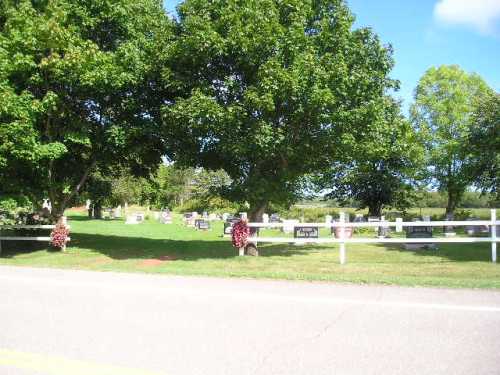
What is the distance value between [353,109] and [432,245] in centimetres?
806

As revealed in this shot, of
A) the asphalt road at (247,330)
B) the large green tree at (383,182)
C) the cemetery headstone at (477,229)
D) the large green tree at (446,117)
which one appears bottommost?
the asphalt road at (247,330)

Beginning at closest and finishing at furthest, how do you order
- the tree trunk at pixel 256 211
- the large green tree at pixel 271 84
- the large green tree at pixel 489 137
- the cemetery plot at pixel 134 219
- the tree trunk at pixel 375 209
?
the large green tree at pixel 271 84 → the tree trunk at pixel 256 211 → the large green tree at pixel 489 137 → the tree trunk at pixel 375 209 → the cemetery plot at pixel 134 219

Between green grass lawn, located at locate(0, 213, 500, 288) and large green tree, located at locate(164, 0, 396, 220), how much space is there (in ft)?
8.60

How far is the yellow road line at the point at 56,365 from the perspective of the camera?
177 inches

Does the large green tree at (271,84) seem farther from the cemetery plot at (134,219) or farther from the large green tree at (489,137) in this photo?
the cemetery plot at (134,219)

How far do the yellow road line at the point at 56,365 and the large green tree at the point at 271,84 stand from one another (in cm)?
932

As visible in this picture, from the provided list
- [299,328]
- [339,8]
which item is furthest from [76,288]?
[339,8]

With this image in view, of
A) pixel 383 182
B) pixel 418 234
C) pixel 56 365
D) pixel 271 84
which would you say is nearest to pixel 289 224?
pixel 271 84

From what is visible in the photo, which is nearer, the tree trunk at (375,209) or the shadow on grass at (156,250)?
the shadow on grass at (156,250)

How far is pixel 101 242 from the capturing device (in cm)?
2156

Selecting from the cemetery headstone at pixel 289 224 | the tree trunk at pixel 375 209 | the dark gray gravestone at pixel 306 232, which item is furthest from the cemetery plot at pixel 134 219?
the dark gray gravestone at pixel 306 232

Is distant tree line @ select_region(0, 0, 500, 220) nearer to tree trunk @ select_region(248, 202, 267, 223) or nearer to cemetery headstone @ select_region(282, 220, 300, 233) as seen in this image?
tree trunk @ select_region(248, 202, 267, 223)

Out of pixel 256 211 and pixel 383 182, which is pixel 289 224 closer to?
pixel 256 211

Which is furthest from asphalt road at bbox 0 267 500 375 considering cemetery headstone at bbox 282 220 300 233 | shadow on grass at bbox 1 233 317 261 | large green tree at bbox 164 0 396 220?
shadow on grass at bbox 1 233 317 261
